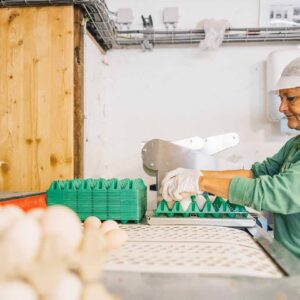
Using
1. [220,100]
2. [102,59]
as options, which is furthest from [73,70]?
[220,100]

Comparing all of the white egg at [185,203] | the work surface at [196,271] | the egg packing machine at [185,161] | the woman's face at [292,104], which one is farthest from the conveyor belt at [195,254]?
the woman's face at [292,104]

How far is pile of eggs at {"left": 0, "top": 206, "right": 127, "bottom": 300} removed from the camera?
0.42 meters

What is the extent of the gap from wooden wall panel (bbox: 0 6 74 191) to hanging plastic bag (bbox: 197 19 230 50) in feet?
3.37

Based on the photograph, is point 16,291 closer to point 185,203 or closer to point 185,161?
point 185,203

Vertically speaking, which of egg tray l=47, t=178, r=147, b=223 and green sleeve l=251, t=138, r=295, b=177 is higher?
green sleeve l=251, t=138, r=295, b=177

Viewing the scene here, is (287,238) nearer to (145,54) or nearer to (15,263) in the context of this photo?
(15,263)

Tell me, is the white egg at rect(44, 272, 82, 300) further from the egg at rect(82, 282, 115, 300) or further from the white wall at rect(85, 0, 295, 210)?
the white wall at rect(85, 0, 295, 210)

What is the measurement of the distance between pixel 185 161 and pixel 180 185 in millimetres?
372

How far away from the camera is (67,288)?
1.48 ft

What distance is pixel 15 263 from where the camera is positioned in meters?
0.42

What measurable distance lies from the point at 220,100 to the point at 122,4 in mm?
1092

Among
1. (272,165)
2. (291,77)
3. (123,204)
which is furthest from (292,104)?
(123,204)

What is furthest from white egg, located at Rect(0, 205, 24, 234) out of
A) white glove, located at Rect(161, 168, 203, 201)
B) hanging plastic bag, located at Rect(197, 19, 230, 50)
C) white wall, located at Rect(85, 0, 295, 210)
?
hanging plastic bag, located at Rect(197, 19, 230, 50)

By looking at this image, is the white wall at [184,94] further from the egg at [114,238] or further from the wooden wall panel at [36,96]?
the egg at [114,238]
